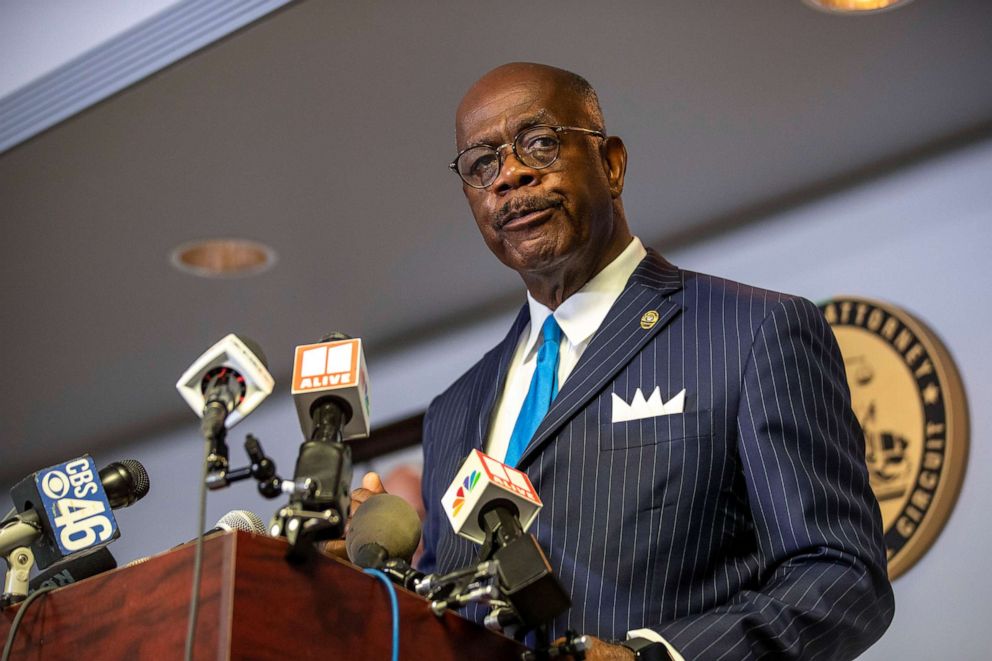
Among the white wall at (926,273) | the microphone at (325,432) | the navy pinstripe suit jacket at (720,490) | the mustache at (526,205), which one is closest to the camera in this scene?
the microphone at (325,432)

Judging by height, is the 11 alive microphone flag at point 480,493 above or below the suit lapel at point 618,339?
below

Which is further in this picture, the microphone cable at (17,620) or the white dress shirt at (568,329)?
the white dress shirt at (568,329)

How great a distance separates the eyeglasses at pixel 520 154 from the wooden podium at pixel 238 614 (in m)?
0.96

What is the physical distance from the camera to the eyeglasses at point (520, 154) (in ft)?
7.13

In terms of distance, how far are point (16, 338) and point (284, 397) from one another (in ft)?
4.04

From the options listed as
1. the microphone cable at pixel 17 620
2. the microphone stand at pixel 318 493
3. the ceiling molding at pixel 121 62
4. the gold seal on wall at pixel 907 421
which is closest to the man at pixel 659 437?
the microphone stand at pixel 318 493

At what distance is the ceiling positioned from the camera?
11.9 ft

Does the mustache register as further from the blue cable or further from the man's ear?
the blue cable

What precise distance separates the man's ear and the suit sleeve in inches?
19.0

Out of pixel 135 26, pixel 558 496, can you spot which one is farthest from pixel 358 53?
pixel 558 496

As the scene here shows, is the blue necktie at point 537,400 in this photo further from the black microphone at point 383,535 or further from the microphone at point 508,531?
the microphone at point 508,531

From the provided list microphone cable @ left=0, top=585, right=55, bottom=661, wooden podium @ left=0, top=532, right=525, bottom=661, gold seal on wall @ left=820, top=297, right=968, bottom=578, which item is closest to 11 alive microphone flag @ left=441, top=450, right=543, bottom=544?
wooden podium @ left=0, top=532, right=525, bottom=661

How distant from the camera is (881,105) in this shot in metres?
4.02

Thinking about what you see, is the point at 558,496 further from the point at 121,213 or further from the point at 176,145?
the point at 121,213
